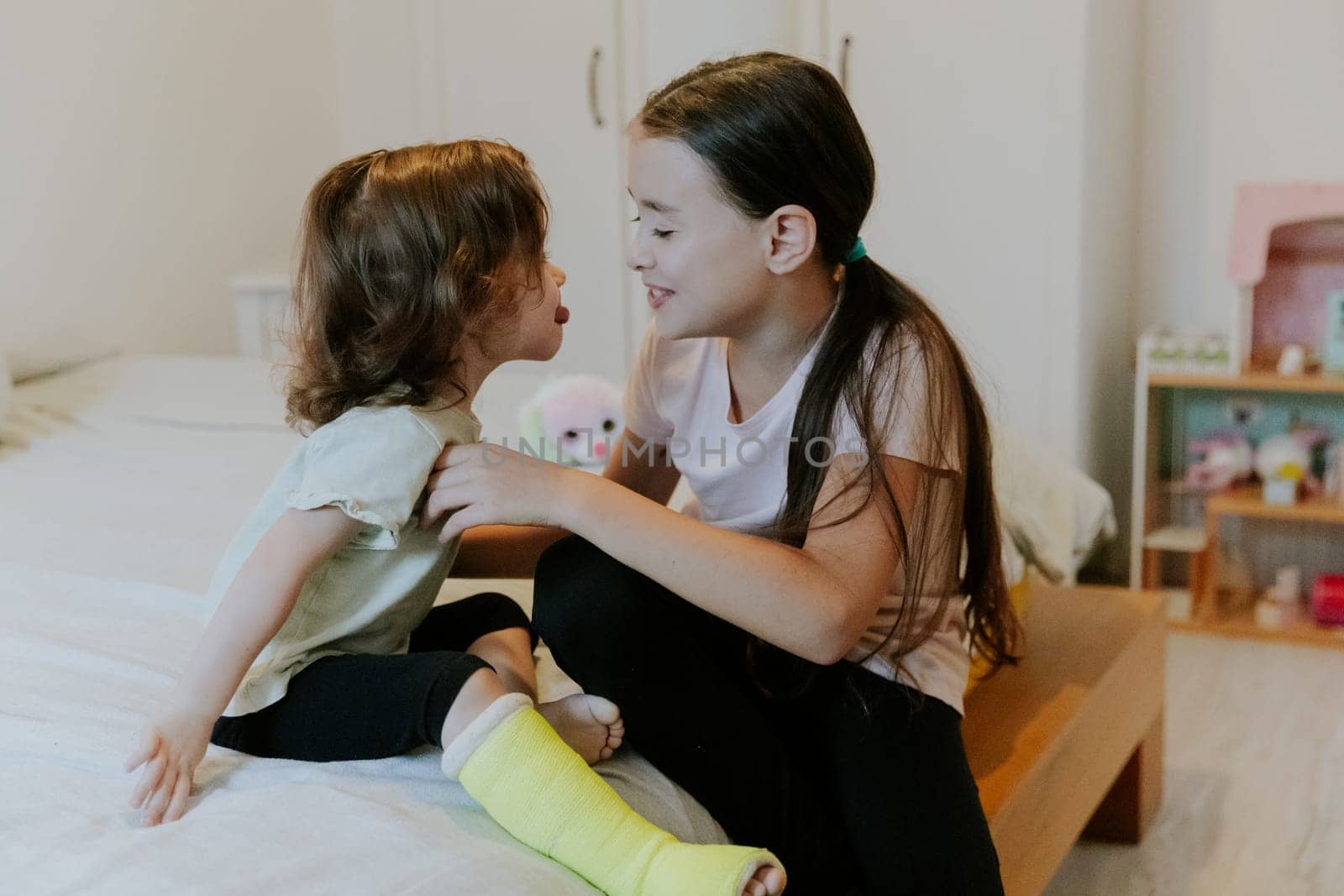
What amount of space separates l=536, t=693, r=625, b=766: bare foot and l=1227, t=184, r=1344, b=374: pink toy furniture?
72.9 inches

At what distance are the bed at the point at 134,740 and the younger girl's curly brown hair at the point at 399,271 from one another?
0.71 ft

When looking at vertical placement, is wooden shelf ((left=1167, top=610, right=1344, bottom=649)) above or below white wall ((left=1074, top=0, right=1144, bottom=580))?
below

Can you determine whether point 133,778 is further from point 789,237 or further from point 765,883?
point 789,237

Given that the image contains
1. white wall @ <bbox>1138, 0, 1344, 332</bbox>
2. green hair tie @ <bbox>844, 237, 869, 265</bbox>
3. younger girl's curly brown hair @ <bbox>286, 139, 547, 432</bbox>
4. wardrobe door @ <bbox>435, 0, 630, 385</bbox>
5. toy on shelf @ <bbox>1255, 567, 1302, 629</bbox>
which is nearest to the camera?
younger girl's curly brown hair @ <bbox>286, 139, 547, 432</bbox>

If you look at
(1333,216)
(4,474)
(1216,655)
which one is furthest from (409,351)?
(1333,216)

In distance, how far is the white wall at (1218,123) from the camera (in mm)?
2572

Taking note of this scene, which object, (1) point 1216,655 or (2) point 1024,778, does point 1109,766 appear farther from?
(1) point 1216,655

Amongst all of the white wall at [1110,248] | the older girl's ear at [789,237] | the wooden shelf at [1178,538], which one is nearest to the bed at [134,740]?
the older girl's ear at [789,237]

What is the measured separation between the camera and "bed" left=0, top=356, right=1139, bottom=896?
2.55ft

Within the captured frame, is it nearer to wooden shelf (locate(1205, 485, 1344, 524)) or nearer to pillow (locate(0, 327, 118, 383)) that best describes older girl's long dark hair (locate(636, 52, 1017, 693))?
wooden shelf (locate(1205, 485, 1344, 524))

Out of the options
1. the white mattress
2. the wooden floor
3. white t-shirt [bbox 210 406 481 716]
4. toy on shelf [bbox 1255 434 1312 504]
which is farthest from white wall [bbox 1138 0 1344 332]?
white t-shirt [bbox 210 406 481 716]

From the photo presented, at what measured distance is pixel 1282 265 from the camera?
2.59 meters

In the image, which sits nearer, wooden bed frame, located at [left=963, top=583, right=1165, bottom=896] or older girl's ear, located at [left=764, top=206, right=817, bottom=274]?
older girl's ear, located at [left=764, top=206, right=817, bottom=274]

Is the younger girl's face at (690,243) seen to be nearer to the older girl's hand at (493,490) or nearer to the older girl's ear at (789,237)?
the older girl's ear at (789,237)
